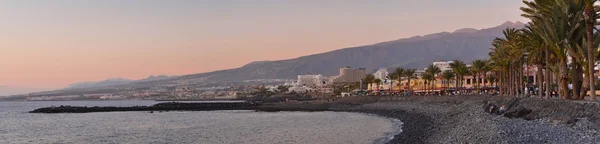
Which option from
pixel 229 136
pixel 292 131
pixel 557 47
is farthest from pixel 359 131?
pixel 557 47

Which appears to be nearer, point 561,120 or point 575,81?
point 561,120

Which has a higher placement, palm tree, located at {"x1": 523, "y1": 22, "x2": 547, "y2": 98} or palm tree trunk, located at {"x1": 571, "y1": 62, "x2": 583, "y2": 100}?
palm tree, located at {"x1": 523, "y1": 22, "x2": 547, "y2": 98}

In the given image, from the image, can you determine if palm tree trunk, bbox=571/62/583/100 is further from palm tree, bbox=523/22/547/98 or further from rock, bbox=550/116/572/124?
rock, bbox=550/116/572/124

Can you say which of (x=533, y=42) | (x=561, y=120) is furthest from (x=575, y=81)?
(x=561, y=120)

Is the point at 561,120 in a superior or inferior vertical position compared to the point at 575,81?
inferior

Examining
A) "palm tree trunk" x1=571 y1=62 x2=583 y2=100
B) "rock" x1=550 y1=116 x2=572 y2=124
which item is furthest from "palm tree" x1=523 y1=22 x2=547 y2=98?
"rock" x1=550 y1=116 x2=572 y2=124

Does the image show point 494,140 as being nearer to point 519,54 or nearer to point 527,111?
point 527,111

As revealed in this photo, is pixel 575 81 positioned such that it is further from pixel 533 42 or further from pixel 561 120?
pixel 561 120

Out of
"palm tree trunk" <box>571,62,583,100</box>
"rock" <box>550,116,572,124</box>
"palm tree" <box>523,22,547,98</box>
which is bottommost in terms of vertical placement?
"rock" <box>550,116,572,124</box>

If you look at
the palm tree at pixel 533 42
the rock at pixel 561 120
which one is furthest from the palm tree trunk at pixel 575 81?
the rock at pixel 561 120

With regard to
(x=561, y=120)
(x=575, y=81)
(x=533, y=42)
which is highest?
(x=533, y=42)

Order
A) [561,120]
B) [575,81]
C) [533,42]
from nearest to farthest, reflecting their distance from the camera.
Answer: [561,120] → [575,81] → [533,42]

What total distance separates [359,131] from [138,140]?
617 inches

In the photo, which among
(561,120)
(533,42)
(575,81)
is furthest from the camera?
(533,42)
